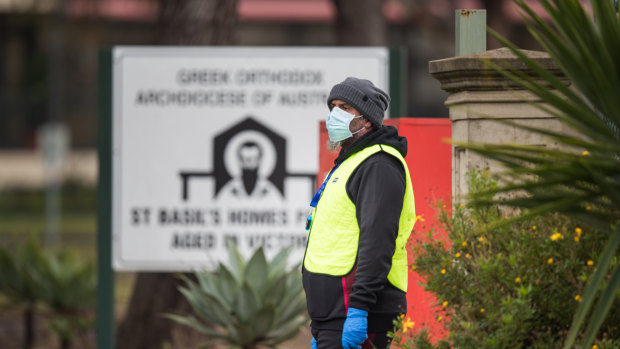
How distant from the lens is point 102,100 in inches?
306

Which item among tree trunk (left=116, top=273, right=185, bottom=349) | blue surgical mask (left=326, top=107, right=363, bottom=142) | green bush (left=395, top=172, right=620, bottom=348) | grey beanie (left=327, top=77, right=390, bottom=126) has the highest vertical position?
grey beanie (left=327, top=77, right=390, bottom=126)

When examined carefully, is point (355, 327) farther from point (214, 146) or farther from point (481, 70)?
point (214, 146)

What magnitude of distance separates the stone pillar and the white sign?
3.00m

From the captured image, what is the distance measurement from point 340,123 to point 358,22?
824 cm

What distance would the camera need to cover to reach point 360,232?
155 inches

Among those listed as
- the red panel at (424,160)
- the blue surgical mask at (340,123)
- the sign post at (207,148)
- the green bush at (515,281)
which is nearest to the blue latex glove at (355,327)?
the green bush at (515,281)

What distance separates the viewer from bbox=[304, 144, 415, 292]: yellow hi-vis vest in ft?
13.2

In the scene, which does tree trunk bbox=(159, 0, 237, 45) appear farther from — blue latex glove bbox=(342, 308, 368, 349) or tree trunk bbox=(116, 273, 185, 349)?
blue latex glove bbox=(342, 308, 368, 349)

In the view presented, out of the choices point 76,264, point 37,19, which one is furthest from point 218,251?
point 37,19

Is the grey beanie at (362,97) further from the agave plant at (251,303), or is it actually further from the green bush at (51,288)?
the green bush at (51,288)

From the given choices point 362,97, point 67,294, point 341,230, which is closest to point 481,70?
point 362,97

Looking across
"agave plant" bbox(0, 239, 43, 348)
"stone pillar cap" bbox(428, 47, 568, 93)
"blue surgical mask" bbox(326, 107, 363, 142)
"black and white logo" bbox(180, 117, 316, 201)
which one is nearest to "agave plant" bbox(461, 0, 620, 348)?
"blue surgical mask" bbox(326, 107, 363, 142)

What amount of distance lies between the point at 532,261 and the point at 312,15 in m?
29.9

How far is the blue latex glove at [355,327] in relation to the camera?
3.85m
